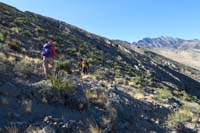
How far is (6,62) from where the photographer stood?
17625 millimetres

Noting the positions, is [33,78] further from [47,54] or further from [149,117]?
[149,117]

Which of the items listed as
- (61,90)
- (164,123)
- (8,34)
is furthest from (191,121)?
(8,34)

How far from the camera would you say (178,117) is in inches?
642

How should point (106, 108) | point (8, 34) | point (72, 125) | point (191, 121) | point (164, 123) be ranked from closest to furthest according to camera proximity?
point (72, 125), point (106, 108), point (164, 123), point (191, 121), point (8, 34)

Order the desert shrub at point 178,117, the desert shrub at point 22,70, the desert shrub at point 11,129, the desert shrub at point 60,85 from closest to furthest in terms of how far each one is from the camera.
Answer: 1. the desert shrub at point 11,129
2. the desert shrub at point 60,85
3. the desert shrub at point 178,117
4. the desert shrub at point 22,70

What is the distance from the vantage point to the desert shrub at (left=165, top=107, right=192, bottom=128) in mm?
15423

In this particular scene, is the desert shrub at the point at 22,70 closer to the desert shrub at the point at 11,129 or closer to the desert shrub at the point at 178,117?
the desert shrub at the point at 11,129

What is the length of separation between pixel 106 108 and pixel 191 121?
4.25 metres

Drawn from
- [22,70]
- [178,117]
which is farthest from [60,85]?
[178,117]

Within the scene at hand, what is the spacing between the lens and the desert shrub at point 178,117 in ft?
50.6

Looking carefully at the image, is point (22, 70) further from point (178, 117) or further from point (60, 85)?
point (178, 117)

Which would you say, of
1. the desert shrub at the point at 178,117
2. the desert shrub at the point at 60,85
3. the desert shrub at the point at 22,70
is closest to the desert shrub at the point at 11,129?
the desert shrub at the point at 60,85

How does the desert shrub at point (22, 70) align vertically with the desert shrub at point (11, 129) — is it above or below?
above

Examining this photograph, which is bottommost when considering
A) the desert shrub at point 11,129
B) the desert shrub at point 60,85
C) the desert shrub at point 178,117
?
the desert shrub at point 178,117
